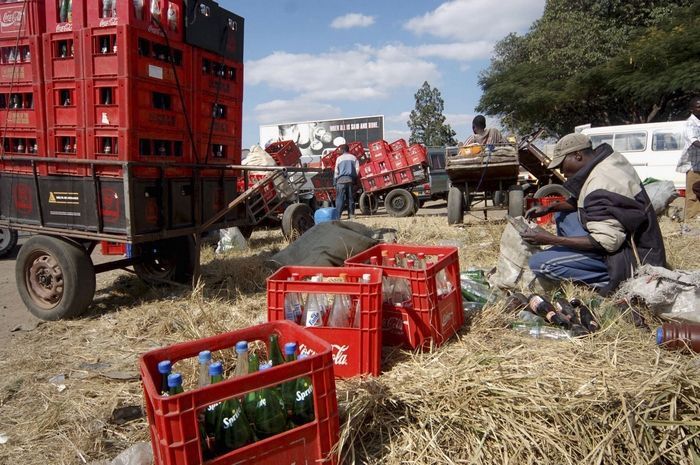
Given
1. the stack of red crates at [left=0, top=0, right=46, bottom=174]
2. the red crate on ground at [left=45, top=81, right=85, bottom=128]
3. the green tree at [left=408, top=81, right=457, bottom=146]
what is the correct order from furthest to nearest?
1. the green tree at [left=408, top=81, right=457, bottom=146]
2. the stack of red crates at [left=0, top=0, right=46, bottom=174]
3. the red crate on ground at [left=45, top=81, right=85, bottom=128]

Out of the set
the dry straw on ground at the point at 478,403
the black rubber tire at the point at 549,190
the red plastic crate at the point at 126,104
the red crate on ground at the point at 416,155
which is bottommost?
the dry straw on ground at the point at 478,403

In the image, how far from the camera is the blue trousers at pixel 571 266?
381cm

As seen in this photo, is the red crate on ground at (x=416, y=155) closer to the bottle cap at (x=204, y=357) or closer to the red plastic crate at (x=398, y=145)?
the red plastic crate at (x=398, y=145)

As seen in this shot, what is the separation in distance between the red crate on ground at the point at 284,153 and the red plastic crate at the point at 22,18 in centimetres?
770

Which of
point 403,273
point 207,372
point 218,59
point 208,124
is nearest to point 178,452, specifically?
point 207,372

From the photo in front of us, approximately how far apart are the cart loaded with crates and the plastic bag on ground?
261 centimetres

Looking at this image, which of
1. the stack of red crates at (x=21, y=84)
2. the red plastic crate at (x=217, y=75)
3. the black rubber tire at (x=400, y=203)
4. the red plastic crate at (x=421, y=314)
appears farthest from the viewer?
the black rubber tire at (x=400, y=203)

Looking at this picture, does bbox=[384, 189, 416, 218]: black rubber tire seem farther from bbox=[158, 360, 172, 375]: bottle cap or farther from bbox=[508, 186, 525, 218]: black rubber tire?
bbox=[158, 360, 172, 375]: bottle cap

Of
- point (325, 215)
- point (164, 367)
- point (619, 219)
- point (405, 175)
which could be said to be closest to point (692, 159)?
point (325, 215)

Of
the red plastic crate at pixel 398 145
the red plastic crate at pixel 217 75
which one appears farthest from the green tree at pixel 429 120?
the red plastic crate at pixel 217 75

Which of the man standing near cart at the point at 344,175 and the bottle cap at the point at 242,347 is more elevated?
the man standing near cart at the point at 344,175

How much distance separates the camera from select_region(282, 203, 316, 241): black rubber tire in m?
8.25

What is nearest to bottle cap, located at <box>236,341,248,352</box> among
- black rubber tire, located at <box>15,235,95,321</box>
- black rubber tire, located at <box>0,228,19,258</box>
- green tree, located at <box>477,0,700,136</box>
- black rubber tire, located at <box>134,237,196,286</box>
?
black rubber tire, located at <box>15,235,95,321</box>

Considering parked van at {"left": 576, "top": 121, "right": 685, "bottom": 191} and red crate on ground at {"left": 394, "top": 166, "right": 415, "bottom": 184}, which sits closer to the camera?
parked van at {"left": 576, "top": 121, "right": 685, "bottom": 191}
